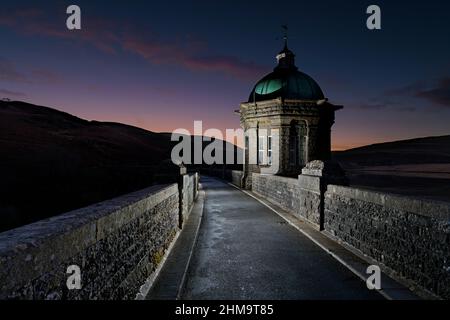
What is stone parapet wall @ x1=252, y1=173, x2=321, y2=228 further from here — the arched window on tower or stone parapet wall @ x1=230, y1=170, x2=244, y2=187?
stone parapet wall @ x1=230, y1=170, x2=244, y2=187

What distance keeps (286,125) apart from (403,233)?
16042mm

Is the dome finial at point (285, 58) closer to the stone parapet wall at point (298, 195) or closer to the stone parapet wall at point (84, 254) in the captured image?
the stone parapet wall at point (298, 195)

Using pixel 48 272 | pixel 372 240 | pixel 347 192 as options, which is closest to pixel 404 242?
pixel 372 240

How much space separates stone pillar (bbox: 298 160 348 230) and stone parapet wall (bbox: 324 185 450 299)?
4.40 ft

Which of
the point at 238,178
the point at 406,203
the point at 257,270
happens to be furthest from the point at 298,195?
the point at 238,178

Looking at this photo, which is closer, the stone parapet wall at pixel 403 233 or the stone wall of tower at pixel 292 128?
the stone parapet wall at pixel 403 233

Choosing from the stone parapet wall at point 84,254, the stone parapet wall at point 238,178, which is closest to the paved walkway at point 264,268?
the stone parapet wall at point 84,254

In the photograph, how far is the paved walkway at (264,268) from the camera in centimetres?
479

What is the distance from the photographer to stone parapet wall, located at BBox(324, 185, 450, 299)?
4176 mm

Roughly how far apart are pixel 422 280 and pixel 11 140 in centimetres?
5109

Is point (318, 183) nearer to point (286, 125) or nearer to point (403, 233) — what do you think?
point (403, 233)

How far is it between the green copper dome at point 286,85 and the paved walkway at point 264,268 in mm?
14277

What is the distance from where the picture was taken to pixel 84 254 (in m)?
2.63
